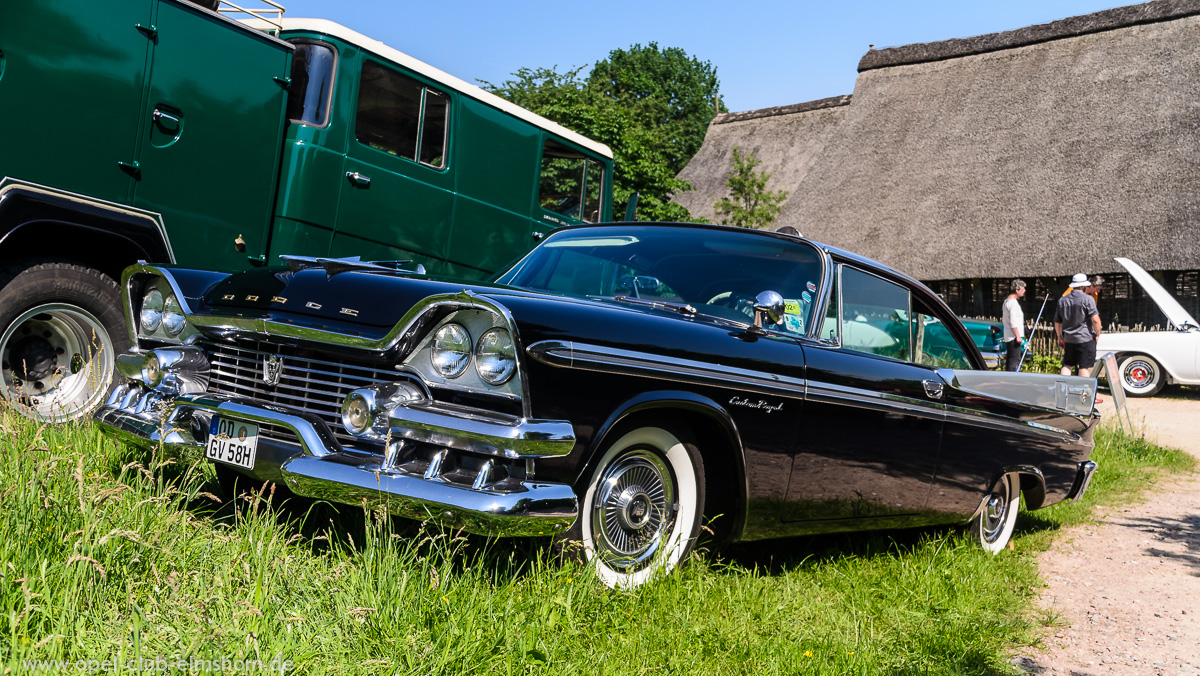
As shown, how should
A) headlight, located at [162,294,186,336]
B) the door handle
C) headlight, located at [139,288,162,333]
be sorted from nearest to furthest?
headlight, located at [162,294,186,336], headlight, located at [139,288,162,333], the door handle

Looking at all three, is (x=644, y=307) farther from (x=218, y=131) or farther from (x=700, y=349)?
(x=218, y=131)

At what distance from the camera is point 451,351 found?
2.85 metres

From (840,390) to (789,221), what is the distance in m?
23.0

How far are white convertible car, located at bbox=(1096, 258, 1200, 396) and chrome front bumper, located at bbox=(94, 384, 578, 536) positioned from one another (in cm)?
1531

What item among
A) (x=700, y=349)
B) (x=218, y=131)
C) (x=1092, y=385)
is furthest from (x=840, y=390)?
(x=218, y=131)

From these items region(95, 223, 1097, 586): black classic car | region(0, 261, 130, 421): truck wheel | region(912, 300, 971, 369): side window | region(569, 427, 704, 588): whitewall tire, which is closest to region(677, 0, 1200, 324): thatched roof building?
region(912, 300, 971, 369): side window

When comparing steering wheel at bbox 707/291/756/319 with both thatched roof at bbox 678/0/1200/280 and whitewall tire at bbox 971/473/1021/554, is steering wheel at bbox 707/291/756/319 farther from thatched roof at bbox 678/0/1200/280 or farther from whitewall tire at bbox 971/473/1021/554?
thatched roof at bbox 678/0/1200/280

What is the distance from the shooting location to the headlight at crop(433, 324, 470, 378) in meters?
2.84

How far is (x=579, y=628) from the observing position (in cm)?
275

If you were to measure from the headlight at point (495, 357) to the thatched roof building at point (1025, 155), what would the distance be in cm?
1937

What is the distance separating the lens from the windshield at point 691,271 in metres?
3.96

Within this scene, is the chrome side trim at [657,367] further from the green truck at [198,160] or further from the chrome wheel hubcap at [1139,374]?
the chrome wheel hubcap at [1139,374]

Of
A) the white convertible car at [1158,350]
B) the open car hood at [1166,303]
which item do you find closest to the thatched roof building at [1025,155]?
the open car hood at [1166,303]

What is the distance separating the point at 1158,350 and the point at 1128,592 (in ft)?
41.7
